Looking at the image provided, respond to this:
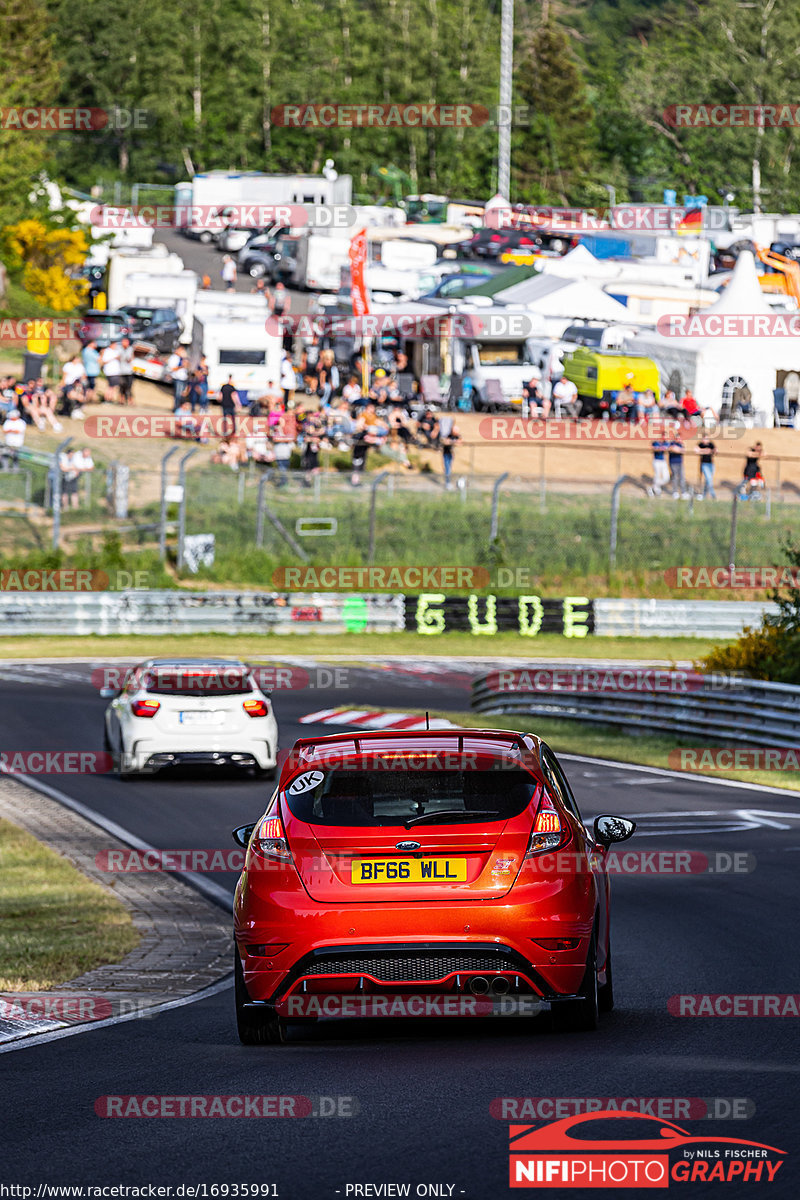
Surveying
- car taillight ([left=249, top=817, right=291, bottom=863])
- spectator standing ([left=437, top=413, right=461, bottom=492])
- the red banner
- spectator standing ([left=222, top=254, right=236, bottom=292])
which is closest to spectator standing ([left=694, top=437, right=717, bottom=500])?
spectator standing ([left=437, top=413, right=461, bottom=492])

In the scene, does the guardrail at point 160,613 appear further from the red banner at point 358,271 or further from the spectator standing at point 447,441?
the red banner at point 358,271

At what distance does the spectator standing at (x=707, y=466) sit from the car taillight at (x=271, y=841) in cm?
3163

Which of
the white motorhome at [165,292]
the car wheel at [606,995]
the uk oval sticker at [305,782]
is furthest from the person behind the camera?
the white motorhome at [165,292]

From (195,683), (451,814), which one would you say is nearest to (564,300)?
(195,683)

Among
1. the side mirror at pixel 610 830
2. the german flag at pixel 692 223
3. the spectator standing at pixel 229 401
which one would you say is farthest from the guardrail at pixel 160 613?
the german flag at pixel 692 223

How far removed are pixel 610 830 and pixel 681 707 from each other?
1523 cm

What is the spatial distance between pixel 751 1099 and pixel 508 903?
1.44m

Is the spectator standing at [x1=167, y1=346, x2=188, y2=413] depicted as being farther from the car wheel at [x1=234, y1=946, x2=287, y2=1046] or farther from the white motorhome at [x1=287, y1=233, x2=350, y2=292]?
the car wheel at [x1=234, y1=946, x2=287, y2=1046]

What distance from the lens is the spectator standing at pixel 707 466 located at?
39.1 meters

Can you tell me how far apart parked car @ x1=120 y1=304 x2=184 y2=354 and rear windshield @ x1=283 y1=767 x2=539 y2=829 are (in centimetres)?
4939

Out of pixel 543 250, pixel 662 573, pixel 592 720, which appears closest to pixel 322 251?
pixel 543 250

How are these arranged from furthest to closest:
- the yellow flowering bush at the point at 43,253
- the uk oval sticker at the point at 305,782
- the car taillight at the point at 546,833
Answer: the yellow flowering bush at the point at 43,253
the uk oval sticker at the point at 305,782
the car taillight at the point at 546,833

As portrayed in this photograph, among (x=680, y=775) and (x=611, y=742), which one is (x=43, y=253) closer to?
(x=611, y=742)

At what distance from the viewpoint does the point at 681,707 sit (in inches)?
917
